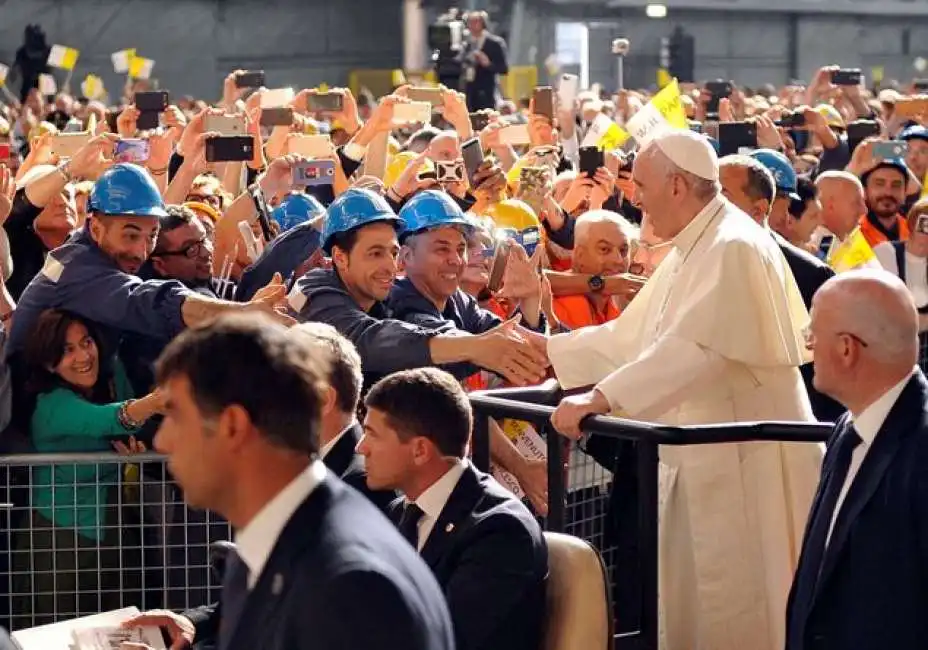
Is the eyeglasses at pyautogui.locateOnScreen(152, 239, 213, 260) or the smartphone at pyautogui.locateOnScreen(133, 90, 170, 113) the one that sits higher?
the smartphone at pyautogui.locateOnScreen(133, 90, 170, 113)

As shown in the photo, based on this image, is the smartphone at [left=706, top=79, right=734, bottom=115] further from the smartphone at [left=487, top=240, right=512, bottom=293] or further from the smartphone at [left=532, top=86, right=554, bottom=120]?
the smartphone at [left=487, top=240, right=512, bottom=293]

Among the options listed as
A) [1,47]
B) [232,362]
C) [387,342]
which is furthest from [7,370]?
Answer: [1,47]

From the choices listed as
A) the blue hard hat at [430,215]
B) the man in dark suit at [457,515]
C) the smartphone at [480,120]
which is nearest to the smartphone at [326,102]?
the smartphone at [480,120]

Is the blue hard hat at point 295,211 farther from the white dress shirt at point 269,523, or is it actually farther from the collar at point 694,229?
the white dress shirt at point 269,523

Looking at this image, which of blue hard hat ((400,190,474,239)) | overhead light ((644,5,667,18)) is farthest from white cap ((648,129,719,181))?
overhead light ((644,5,667,18))

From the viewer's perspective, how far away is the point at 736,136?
33.4 feet

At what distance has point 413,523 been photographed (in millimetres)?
4359

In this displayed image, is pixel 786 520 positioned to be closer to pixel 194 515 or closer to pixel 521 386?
pixel 521 386

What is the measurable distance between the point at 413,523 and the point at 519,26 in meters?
27.1

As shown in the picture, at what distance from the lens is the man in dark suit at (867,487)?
3.92 metres

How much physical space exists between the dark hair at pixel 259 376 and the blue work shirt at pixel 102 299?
2971 millimetres

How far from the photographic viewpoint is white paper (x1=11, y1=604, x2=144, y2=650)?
13.6ft

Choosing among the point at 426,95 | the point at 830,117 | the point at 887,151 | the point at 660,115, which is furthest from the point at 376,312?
the point at 830,117

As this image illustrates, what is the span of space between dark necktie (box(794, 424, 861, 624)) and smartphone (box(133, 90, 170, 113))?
6544mm
